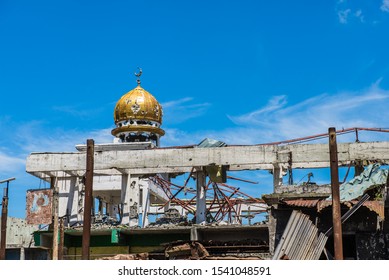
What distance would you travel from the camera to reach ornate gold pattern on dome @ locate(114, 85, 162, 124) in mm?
41062

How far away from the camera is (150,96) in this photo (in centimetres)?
4228

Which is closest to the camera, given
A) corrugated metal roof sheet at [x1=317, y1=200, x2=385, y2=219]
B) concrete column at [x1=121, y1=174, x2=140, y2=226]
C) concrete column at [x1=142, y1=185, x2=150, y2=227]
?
corrugated metal roof sheet at [x1=317, y1=200, x2=385, y2=219]

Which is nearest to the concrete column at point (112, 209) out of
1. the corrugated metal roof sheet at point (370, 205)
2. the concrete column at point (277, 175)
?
the concrete column at point (277, 175)

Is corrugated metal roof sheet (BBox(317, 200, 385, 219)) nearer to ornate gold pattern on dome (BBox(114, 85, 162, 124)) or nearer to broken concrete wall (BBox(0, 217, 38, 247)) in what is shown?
ornate gold pattern on dome (BBox(114, 85, 162, 124))

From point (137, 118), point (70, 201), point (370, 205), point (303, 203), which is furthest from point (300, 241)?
point (137, 118)

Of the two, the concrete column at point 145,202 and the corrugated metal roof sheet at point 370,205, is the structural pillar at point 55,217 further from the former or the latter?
the corrugated metal roof sheet at point 370,205

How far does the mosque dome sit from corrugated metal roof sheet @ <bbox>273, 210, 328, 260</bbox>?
19061 mm

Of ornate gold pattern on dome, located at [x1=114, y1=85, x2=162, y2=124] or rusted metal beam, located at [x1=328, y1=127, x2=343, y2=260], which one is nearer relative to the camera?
rusted metal beam, located at [x1=328, y1=127, x2=343, y2=260]

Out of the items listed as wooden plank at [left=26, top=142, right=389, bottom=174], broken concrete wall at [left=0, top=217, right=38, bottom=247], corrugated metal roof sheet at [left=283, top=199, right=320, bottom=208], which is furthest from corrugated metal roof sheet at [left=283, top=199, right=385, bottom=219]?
broken concrete wall at [left=0, top=217, right=38, bottom=247]

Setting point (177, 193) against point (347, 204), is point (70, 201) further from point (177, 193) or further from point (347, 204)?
point (347, 204)

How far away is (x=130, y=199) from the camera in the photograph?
112 ft

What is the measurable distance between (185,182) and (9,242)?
40.7 feet
